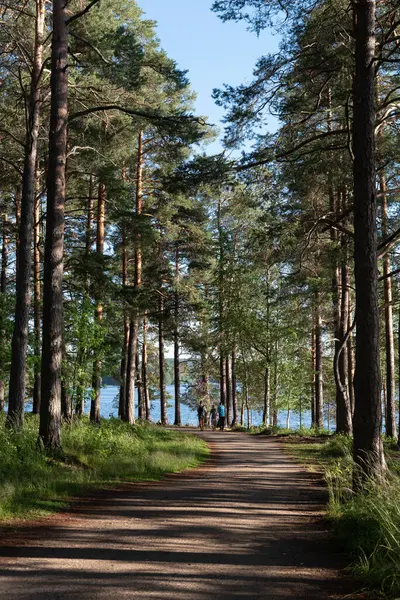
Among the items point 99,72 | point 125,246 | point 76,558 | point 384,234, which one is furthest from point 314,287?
point 76,558

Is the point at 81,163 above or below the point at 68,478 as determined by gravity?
above

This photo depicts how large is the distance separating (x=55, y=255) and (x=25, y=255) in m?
3.13

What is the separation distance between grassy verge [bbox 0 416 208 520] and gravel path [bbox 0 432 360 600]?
0.53m

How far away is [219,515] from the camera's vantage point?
7211 mm

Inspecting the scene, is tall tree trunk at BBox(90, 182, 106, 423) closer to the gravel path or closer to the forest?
the forest

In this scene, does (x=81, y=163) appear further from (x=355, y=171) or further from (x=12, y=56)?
(x=355, y=171)

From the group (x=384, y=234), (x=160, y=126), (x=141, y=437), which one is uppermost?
(x=160, y=126)

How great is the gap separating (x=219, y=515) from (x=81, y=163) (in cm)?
1245

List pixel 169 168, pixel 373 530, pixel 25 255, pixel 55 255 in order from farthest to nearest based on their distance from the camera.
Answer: pixel 169 168
pixel 25 255
pixel 55 255
pixel 373 530

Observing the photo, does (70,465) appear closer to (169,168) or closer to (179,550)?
(179,550)

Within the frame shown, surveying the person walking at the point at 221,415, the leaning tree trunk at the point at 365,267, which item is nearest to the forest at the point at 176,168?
the leaning tree trunk at the point at 365,267

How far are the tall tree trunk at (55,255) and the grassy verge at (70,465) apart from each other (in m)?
0.66

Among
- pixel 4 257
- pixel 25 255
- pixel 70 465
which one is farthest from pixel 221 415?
pixel 70 465

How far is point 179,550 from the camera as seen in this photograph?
5414 mm
